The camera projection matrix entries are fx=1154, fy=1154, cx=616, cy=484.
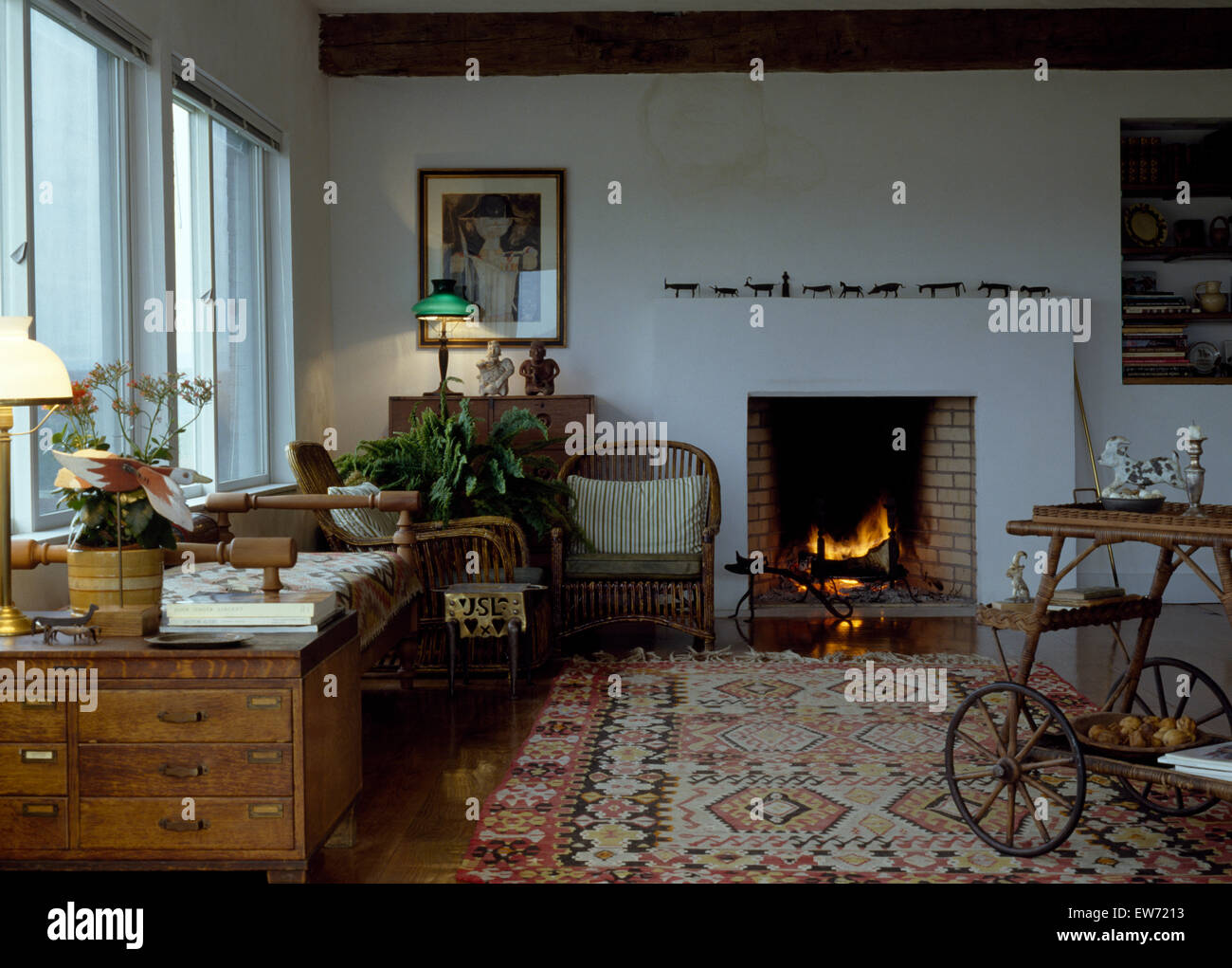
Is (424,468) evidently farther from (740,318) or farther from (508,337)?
(740,318)

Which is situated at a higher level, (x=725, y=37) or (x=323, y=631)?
(x=725, y=37)

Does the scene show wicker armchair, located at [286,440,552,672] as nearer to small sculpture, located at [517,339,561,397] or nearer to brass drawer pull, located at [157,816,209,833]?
small sculpture, located at [517,339,561,397]

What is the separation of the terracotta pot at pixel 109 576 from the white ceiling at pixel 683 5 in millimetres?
4519

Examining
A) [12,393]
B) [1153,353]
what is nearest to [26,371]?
[12,393]

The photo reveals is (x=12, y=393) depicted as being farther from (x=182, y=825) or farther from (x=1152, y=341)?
(x=1152, y=341)

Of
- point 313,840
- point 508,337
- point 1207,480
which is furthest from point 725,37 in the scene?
point 313,840

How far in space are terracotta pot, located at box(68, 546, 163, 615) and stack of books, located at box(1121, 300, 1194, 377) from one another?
5.75 meters

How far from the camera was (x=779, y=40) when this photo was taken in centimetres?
633

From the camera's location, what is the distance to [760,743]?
375 centimetres

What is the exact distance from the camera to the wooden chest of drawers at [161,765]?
2318 millimetres

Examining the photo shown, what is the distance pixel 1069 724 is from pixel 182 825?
195cm

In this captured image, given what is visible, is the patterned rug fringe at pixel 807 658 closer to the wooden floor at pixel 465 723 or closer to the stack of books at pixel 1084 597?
the wooden floor at pixel 465 723

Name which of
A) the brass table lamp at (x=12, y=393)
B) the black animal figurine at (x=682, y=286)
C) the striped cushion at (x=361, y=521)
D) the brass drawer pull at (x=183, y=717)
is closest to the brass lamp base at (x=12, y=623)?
the brass table lamp at (x=12, y=393)

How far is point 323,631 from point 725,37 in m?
4.85
